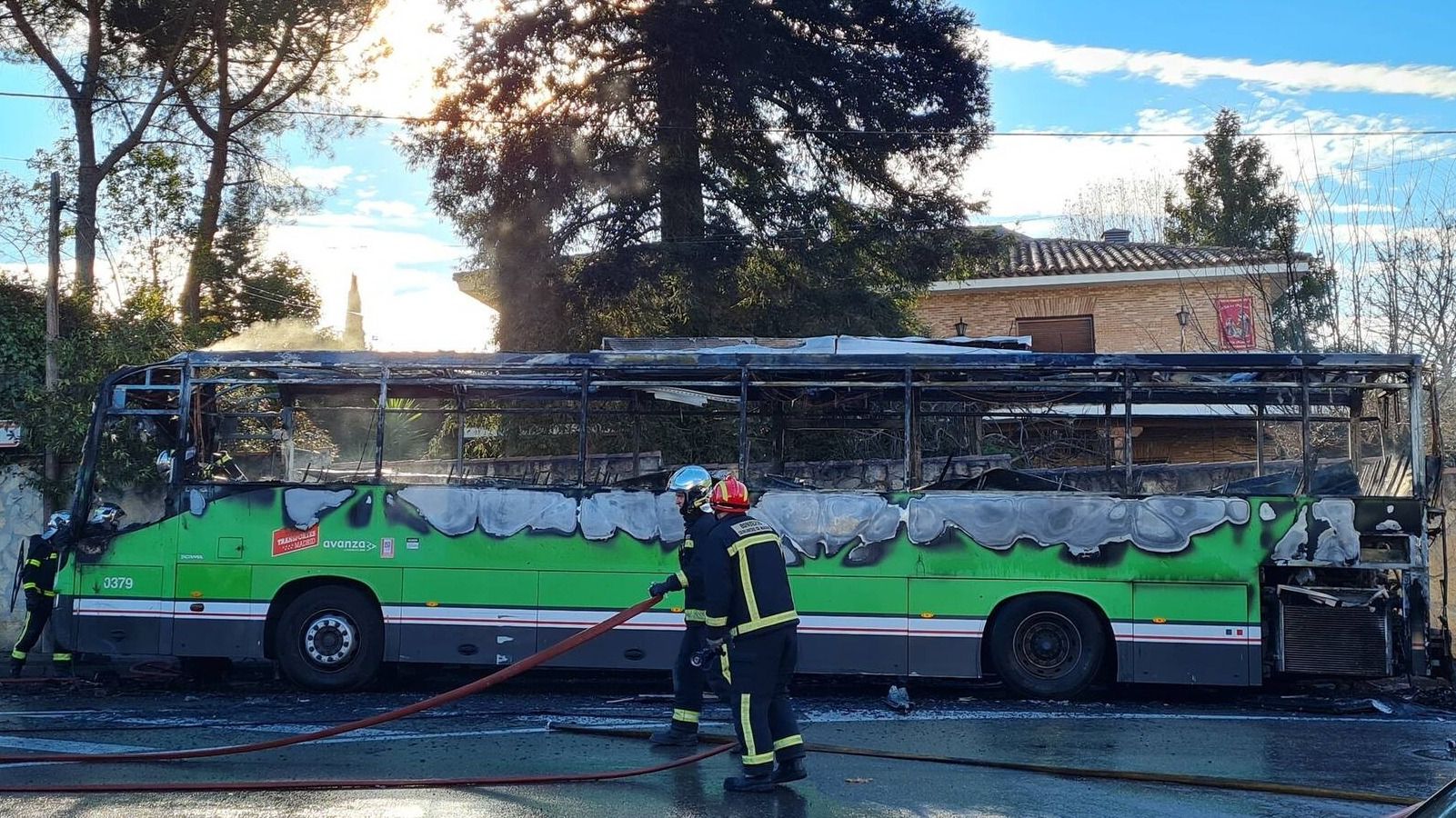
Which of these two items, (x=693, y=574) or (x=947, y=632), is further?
(x=947, y=632)

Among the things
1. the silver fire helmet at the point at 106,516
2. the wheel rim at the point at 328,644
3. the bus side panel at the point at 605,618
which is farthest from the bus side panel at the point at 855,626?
the silver fire helmet at the point at 106,516

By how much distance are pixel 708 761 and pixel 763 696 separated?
114 cm

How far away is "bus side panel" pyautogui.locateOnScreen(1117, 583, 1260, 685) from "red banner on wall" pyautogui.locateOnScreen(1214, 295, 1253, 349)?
12041mm

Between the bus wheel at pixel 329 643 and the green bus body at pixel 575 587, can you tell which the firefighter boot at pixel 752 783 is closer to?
the green bus body at pixel 575 587

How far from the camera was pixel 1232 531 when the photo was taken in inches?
409

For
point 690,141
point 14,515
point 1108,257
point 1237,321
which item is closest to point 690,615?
point 14,515

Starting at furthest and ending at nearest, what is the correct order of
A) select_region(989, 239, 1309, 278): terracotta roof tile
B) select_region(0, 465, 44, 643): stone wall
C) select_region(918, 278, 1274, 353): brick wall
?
1. select_region(918, 278, 1274, 353): brick wall
2. select_region(989, 239, 1309, 278): terracotta roof tile
3. select_region(0, 465, 44, 643): stone wall

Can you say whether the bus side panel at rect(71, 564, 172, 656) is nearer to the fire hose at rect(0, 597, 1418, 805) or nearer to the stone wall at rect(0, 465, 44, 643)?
the fire hose at rect(0, 597, 1418, 805)

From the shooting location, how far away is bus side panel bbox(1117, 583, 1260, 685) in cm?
1023

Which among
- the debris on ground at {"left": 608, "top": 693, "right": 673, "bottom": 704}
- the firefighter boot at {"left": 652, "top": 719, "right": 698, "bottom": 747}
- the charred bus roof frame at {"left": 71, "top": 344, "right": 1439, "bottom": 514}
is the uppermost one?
the charred bus roof frame at {"left": 71, "top": 344, "right": 1439, "bottom": 514}

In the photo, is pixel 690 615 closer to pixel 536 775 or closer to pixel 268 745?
pixel 536 775

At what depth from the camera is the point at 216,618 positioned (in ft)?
35.2

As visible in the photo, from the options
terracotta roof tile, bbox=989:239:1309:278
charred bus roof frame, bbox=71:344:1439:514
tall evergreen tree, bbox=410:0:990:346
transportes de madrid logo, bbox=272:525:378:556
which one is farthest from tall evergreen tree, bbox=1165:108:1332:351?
transportes de madrid logo, bbox=272:525:378:556

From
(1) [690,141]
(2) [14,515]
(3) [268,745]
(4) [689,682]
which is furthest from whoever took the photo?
(1) [690,141]
